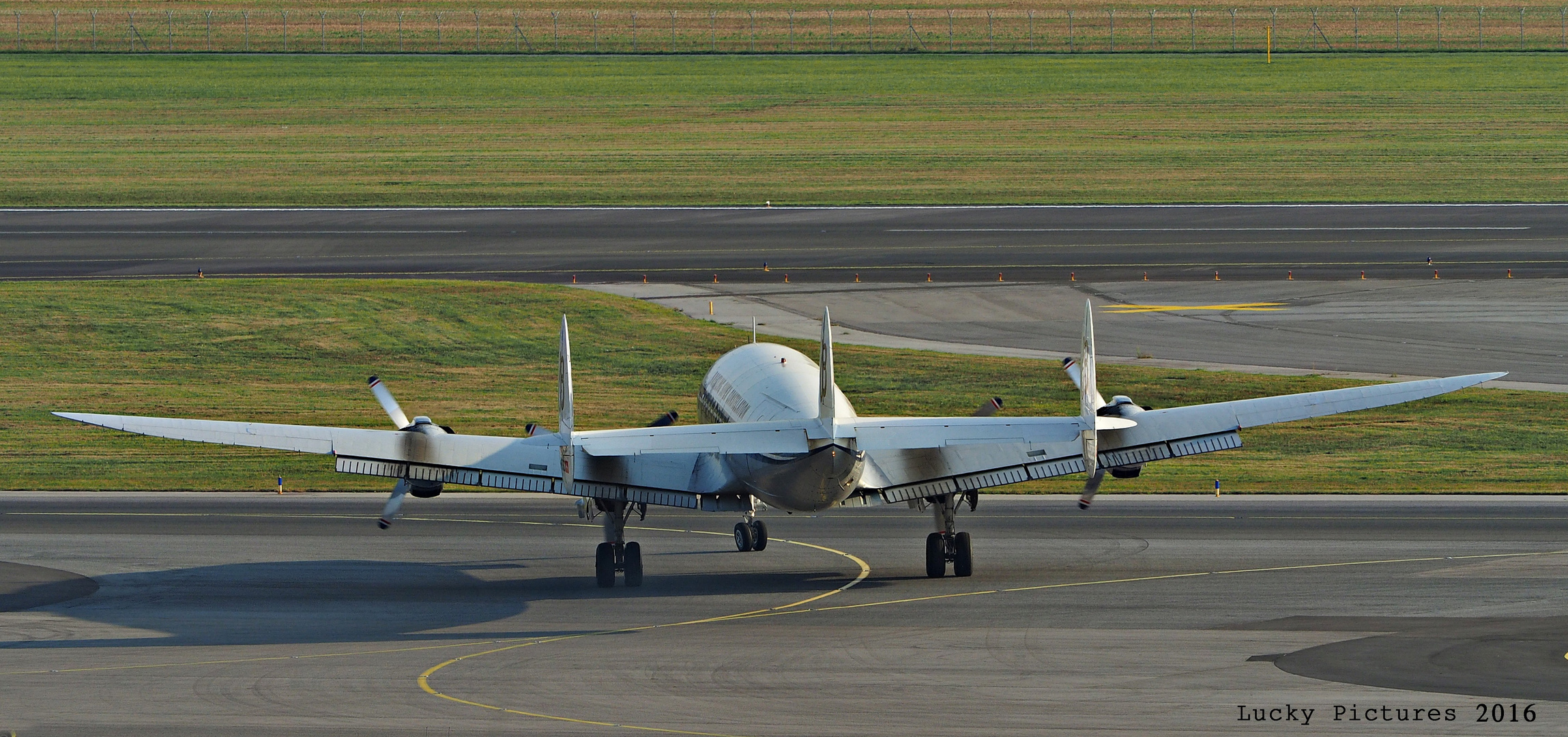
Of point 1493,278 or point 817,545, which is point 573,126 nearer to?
point 1493,278

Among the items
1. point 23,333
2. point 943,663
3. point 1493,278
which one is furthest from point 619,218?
point 943,663

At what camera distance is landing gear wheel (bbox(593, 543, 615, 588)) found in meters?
34.6

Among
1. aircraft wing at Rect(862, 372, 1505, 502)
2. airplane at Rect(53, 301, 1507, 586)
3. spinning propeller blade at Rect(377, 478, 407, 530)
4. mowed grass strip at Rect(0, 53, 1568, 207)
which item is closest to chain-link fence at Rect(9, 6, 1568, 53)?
mowed grass strip at Rect(0, 53, 1568, 207)

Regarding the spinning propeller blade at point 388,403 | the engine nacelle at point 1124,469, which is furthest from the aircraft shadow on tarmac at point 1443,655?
Answer: the spinning propeller blade at point 388,403

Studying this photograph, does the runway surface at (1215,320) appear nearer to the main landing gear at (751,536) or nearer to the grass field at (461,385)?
the grass field at (461,385)

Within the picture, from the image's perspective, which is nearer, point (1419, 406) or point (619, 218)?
point (1419, 406)

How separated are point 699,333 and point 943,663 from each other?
3983cm

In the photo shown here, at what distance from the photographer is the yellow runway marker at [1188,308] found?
6856 centimetres

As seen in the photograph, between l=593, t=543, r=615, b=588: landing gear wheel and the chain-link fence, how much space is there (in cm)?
11813

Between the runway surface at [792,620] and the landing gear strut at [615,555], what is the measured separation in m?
0.54

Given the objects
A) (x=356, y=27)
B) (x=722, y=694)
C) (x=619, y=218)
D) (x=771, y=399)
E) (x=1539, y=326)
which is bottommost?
(x=722, y=694)

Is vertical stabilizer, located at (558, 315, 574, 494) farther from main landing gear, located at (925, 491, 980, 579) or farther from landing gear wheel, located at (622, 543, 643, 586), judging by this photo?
main landing gear, located at (925, 491, 980, 579)

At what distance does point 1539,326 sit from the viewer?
64.2 metres

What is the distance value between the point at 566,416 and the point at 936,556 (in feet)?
29.4
